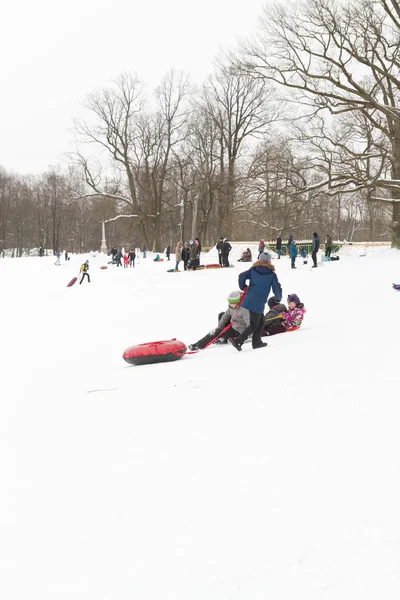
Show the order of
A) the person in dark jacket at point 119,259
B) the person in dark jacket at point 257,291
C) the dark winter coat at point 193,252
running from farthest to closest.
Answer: the person in dark jacket at point 119,259
the dark winter coat at point 193,252
the person in dark jacket at point 257,291

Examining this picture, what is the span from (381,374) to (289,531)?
302 centimetres

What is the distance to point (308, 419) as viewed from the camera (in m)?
4.41

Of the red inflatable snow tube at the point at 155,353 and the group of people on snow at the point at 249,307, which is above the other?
the group of people on snow at the point at 249,307

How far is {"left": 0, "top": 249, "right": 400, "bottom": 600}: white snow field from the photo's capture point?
2.61 m

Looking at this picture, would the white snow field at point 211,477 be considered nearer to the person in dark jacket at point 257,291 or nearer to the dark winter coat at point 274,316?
the person in dark jacket at point 257,291

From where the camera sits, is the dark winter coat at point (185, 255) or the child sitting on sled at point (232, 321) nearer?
the child sitting on sled at point (232, 321)

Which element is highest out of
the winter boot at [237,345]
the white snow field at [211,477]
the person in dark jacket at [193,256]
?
the person in dark jacket at [193,256]

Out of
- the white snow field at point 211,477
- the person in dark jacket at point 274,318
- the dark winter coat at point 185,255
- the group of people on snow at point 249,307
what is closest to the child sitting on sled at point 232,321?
the group of people on snow at point 249,307

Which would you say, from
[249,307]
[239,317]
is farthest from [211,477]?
[239,317]

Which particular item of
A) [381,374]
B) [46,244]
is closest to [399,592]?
[381,374]

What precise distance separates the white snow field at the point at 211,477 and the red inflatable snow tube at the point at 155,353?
35cm

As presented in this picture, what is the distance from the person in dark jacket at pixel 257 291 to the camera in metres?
8.35

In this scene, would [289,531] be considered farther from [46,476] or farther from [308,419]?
[46,476]

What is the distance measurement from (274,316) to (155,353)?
2.99m
